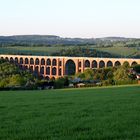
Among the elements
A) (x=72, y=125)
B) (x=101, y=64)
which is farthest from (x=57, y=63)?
(x=72, y=125)

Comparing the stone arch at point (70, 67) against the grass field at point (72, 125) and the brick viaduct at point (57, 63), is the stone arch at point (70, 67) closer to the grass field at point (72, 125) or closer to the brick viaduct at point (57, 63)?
the brick viaduct at point (57, 63)

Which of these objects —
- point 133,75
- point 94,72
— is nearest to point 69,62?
point 94,72

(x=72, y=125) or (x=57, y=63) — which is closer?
(x=72, y=125)

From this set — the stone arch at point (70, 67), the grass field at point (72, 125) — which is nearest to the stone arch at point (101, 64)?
the stone arch at point (70, 67)

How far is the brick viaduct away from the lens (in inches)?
4441

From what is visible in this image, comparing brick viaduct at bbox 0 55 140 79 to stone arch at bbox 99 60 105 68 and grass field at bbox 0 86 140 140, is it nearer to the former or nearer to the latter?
stone arch at bbox 99 60 105 68

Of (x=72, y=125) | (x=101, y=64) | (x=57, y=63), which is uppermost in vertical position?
(x=72, y=125)

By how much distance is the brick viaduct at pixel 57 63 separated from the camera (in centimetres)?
11281

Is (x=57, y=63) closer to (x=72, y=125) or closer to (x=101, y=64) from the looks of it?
(x=101, y=64)

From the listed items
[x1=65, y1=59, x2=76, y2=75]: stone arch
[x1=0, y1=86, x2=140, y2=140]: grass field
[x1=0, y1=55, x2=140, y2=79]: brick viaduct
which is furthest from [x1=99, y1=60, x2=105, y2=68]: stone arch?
[x1=0, y1=86, x2=140, y2=140]: grass field

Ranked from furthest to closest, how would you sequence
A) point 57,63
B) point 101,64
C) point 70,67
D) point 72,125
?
point 70,67 → point 57,63 → point 101,64 → point 72,125

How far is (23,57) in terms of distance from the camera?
432 ft

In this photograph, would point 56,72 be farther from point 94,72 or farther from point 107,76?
point 107,76

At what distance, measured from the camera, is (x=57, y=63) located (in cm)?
12200
